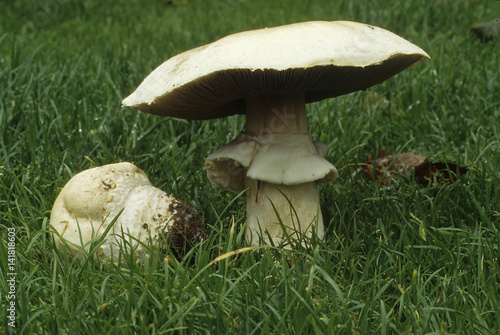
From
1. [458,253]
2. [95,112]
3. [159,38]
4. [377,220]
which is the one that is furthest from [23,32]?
[458,253]

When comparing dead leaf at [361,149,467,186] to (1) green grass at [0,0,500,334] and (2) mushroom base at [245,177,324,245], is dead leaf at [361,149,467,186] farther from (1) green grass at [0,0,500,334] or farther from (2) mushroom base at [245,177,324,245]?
(2) mushroom base at [245,177,324,245]

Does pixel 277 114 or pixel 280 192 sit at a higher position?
pixel 277 114

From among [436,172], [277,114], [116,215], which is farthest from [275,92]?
[436,172]

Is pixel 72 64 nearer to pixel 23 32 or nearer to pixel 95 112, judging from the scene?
pixel 95 112

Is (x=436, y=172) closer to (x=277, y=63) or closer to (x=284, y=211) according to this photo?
(x=284, y=211)

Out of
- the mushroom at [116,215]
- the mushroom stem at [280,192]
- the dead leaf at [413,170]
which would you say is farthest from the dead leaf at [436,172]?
the mushroom at [116,215]

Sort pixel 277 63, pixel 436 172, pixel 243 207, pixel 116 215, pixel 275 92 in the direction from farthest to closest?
1. pixel 436 172
2. pixel 243 207
3. pixel 275 92
4. pixel 116 215
5. pixel 277 63
